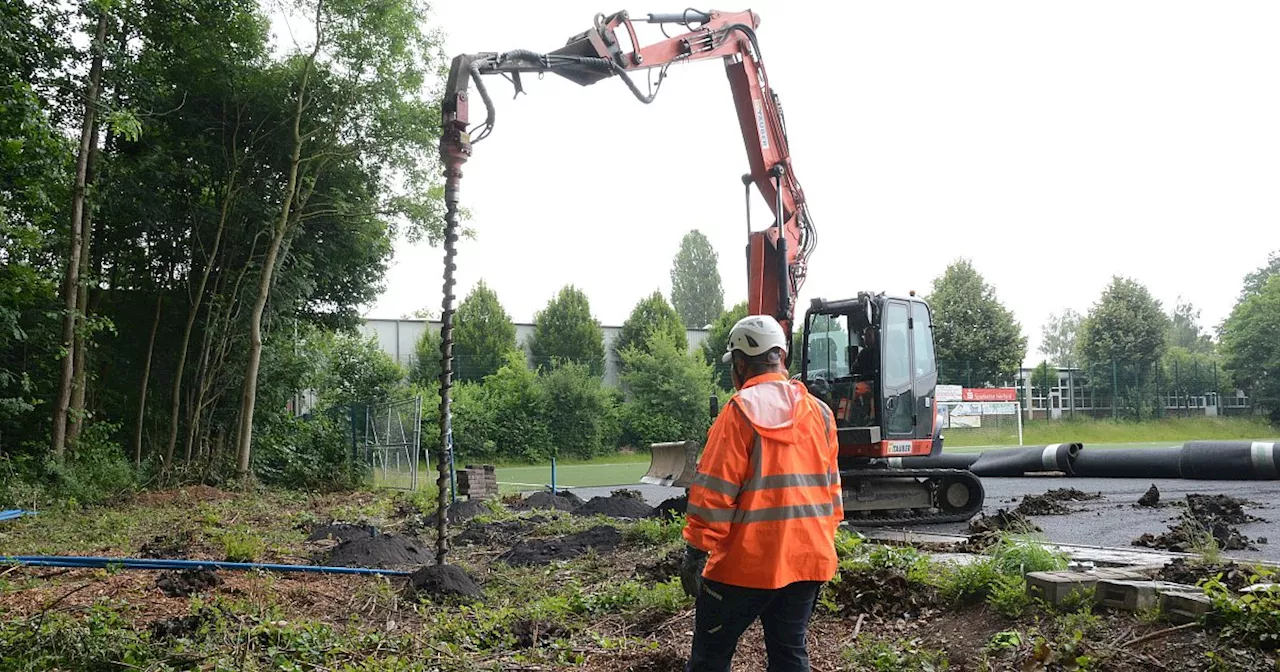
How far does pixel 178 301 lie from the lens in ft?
59.3

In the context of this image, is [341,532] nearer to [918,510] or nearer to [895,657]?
[918,510]

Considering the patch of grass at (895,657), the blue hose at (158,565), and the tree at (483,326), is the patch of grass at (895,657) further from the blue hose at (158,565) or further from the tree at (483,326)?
the tree at (483,326)

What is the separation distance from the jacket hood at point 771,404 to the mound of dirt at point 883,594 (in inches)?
107

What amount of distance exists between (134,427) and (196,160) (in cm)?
502

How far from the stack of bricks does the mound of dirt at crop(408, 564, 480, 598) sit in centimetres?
774

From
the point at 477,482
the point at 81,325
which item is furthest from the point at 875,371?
the point at 81,325

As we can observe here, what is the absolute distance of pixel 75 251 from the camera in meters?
14.4

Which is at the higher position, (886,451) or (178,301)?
(178,301)

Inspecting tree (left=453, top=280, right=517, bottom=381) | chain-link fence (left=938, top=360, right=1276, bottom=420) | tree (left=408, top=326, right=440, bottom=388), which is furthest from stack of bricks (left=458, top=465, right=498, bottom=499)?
tree (left=453, top=280, right=517, bottom=381)

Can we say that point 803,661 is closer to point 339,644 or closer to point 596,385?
point 339,644

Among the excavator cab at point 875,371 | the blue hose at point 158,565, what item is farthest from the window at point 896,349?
the blue hose at point 158,565

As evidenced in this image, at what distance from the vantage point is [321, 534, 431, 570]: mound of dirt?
8.00 meters

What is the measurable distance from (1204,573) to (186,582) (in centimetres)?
641

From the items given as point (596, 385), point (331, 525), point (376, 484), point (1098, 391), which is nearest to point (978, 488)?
point (331, 525)
